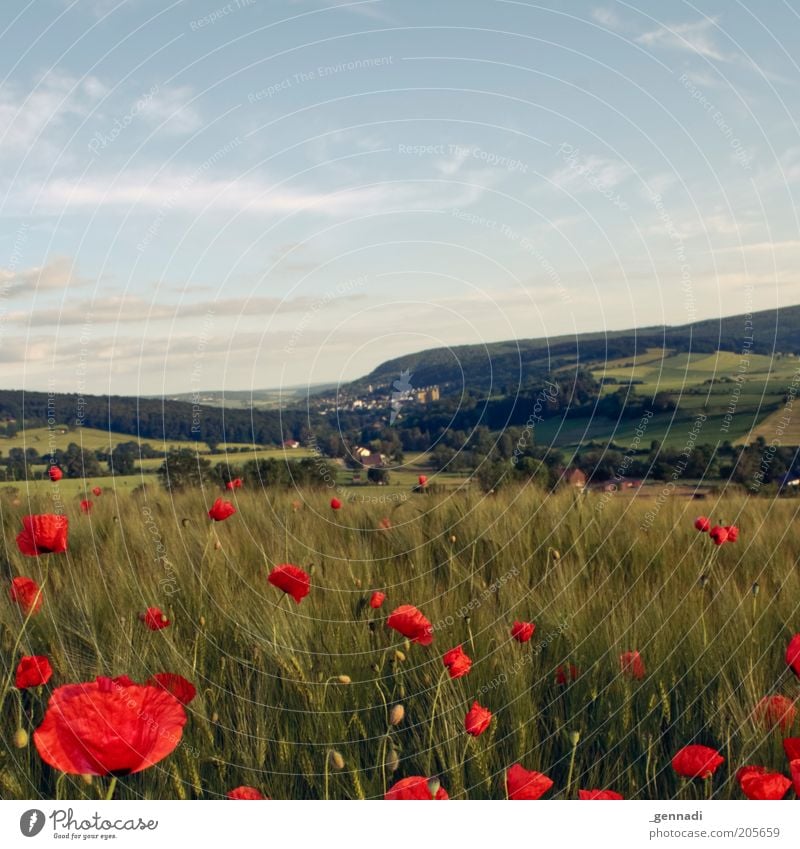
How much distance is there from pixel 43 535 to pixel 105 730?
164cm

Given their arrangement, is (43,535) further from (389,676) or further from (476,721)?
(476,721)

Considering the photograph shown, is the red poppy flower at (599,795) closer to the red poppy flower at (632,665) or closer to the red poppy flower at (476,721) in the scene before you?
Result: the red poppy flower at (476,721)

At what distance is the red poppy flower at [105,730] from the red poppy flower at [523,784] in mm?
888

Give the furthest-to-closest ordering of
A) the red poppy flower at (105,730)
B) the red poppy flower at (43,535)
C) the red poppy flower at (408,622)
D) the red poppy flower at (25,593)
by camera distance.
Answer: the red poppy flower at (43,535) < the red poppy flower at (25,593) < the red poppy flower at (408,622) < the red poppy flower at (105,730)

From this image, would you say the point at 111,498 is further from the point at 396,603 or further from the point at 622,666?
the point at 622,666

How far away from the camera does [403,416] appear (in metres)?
5.49

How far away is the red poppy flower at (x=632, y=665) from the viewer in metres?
2.45

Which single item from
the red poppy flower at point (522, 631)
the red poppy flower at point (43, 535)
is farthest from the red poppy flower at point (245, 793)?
the red poppy flower at point (43, 535)

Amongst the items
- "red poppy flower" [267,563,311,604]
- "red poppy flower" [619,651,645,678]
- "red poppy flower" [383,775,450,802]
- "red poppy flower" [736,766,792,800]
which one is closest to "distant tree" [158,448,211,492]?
"red poppy flower" [267,563,311,604]

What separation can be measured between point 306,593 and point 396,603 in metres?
0.51

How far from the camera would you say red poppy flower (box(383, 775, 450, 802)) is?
1.91 metres

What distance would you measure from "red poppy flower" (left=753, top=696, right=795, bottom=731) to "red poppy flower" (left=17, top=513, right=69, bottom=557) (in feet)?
8.52

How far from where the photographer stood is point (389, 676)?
2.52m
